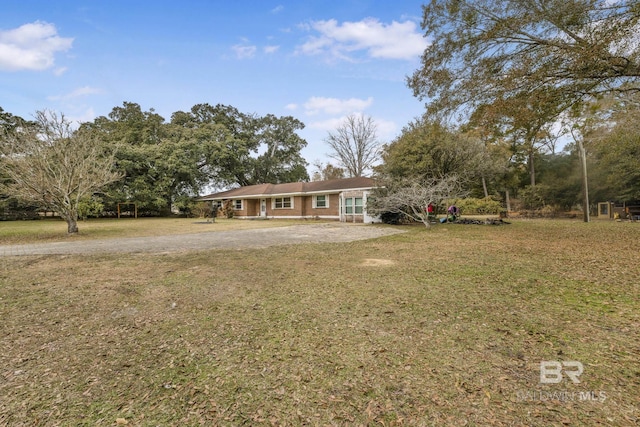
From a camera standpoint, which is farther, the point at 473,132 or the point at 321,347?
the point at 473,132

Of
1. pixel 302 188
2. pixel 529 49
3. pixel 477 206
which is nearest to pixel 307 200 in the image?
pixel 302 188

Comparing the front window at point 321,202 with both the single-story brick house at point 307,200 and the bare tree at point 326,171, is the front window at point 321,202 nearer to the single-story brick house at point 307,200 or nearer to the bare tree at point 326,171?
the single-story brick house at point 307,200

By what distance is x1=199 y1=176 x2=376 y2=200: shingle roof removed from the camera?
66.8 ft

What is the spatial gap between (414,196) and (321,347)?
11598 millimetres

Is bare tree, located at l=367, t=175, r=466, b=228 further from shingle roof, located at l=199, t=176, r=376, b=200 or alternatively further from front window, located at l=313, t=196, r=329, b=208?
front window, located at l=313, t=196, r=329, b=208

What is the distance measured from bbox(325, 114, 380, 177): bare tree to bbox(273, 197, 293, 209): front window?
1280cm

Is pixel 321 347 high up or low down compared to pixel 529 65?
down

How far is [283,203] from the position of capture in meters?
25.2

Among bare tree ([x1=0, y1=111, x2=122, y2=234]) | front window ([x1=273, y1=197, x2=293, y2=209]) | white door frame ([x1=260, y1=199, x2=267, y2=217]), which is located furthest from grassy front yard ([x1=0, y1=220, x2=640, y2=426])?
white door frame ([x1=260, y1=199, x2=267, y2=217])

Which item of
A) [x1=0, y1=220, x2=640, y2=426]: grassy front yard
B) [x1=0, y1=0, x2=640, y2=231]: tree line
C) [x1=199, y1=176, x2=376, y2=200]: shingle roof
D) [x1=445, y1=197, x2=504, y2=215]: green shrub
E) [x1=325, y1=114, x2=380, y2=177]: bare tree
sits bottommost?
[x1=0, y1=220, x2=640, y2=426]: grassy front yard

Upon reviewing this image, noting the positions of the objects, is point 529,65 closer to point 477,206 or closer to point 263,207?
point 477,206

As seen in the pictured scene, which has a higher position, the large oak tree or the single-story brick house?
the large oak tree

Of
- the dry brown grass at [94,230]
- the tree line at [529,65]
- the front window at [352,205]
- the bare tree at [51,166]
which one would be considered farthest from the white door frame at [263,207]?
the tree line at [529,65]

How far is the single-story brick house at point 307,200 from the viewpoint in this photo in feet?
→ 65.0
